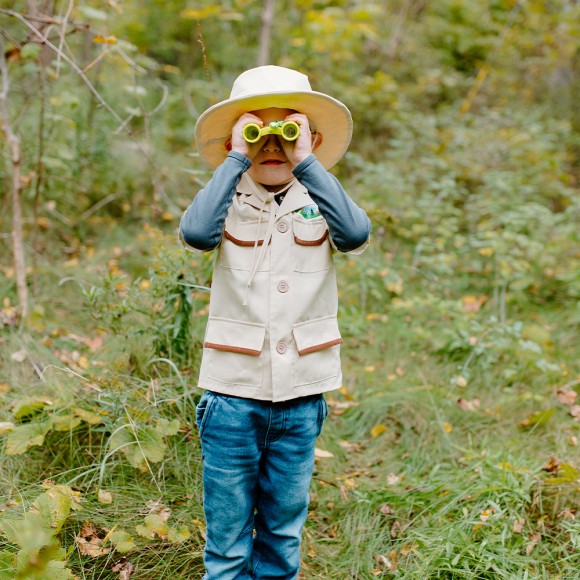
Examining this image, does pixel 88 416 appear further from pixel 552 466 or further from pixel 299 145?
pixel 552 466

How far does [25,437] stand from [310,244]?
1422 millimetres

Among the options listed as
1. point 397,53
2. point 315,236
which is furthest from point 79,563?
point 397,53

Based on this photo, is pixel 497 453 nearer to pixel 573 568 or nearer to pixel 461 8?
pixel 573 568

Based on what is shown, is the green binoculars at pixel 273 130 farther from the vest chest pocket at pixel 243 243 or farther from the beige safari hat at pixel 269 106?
the vest chest pocket at pixel 243 243

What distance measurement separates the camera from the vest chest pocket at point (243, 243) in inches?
73.1

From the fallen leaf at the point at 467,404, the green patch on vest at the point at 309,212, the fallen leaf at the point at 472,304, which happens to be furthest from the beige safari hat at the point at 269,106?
the fallen leaf at the point at 472,304

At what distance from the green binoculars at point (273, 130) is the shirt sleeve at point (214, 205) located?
0.07 metres

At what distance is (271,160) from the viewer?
1.87 meters

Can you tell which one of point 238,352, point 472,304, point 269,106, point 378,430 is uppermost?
point 269,106

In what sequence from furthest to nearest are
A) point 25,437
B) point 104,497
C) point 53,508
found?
1. point 25,437
2. point 104,497
3. point 53,508

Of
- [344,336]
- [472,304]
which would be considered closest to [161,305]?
[344,336]

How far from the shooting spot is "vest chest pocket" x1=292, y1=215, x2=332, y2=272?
6.18 feet

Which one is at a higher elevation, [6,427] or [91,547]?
[6,427]

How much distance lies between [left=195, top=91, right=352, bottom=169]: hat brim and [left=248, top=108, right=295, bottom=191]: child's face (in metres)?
0.03
